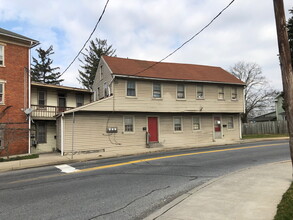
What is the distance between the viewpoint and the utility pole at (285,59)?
5.73m

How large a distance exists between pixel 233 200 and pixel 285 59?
3.56m

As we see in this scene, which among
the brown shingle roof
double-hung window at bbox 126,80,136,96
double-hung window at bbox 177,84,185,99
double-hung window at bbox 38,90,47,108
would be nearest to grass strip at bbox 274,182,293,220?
double-hung window at bbox 126,80,136,96

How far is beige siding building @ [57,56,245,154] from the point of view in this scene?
17547 millimetres

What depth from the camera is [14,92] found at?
56.1ft

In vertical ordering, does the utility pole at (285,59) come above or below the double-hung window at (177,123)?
above

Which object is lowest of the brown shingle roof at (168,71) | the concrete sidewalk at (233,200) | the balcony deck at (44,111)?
the concrete sidewalk at (233,200)

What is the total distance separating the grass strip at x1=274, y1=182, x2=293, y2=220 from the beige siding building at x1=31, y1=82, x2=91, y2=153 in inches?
706

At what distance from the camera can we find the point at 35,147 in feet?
64.1

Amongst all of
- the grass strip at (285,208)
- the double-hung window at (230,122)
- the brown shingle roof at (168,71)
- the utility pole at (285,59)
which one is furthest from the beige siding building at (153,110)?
the grass strip at (285,208)

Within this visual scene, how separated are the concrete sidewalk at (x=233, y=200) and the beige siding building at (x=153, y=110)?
38.7 feet

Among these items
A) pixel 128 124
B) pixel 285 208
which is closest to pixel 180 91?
pixel 128 124

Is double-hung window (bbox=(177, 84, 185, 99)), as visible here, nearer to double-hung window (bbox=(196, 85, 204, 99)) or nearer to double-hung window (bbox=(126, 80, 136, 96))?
double-hung window (bbox=(196, 85, 204, 99))

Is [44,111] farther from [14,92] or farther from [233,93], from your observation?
[233,93]

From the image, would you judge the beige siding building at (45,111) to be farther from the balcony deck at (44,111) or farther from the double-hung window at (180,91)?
the double-hung window at (180,91)
